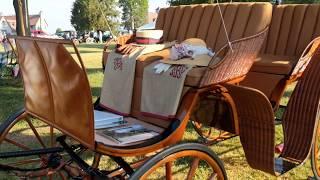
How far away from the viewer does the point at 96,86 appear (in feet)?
25.2

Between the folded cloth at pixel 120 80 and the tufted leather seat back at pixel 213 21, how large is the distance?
32.5 inches

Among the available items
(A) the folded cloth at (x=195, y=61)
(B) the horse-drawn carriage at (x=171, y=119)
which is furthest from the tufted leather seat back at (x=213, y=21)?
(A) the folded cloth at (x=195, y=61)

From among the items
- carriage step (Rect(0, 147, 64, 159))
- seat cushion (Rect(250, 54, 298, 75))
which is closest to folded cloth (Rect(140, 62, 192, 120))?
carriage step (Rect(0, 147, 64, 159))

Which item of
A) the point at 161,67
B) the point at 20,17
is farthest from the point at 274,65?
the point at 20,17

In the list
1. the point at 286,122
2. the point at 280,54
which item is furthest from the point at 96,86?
the point at 286,122

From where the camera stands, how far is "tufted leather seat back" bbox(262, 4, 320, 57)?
349cm

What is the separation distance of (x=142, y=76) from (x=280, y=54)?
151cm

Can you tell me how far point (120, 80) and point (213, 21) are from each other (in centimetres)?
123

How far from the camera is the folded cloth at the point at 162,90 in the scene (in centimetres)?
247

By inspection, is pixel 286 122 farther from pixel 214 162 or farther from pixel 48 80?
pixel 48 80

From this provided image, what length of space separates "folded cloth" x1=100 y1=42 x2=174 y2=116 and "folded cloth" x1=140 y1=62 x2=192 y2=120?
17 centimetres

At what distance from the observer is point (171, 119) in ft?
8.13

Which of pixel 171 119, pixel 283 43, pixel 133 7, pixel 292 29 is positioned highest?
pixel 133 7

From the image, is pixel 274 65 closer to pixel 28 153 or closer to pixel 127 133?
pixel 127 133
